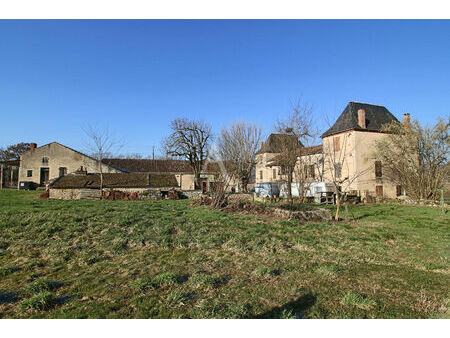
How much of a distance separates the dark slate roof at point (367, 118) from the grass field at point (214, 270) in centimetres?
1960

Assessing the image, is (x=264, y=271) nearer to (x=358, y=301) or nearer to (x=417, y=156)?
(x=358, y=301)

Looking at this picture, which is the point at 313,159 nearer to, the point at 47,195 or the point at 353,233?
the point at 353,233

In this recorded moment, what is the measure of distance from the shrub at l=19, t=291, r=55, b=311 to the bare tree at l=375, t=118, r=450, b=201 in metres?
27.9

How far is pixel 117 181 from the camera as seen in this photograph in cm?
2577

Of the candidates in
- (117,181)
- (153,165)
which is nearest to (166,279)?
(117,181)

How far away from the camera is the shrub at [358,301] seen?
3.34m

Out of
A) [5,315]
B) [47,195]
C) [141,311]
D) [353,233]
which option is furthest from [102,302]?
[47,195]

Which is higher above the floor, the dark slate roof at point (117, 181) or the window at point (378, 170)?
the window at point (378, 170)

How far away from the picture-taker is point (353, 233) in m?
8.07

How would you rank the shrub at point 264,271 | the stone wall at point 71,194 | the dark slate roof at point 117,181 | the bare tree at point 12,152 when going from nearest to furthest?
the shrub at point 264,271 → the stone wall at point 71,194 → the dark slate roof at point 117,181 → the bare tree at point 12,152

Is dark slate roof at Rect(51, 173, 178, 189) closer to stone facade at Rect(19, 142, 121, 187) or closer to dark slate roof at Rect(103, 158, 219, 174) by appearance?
stone facade at Rect(19, 142, 121, 187)

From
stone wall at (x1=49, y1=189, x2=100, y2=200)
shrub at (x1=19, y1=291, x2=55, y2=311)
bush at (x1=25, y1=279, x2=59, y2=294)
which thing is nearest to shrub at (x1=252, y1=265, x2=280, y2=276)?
shrub at (x1=19, y1=291, x2=55, y2=311)

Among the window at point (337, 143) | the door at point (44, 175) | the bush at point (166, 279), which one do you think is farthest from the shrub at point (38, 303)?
the door at point (44, 175)

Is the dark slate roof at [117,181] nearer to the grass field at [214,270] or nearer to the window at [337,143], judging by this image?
the grass field at [214,270]
